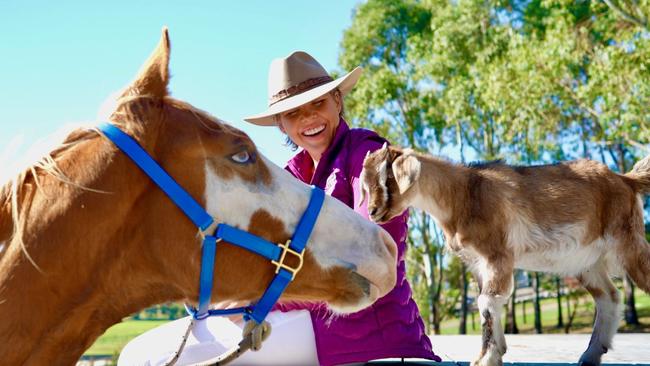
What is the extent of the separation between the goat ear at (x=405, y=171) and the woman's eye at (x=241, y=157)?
2.44 m

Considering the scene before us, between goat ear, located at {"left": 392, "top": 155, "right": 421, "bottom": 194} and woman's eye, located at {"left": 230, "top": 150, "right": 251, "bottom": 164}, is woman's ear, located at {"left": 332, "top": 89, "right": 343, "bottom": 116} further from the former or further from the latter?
woman's eye, located at {"left": 230, "top": 150, "right": 251, "bottom": 164}

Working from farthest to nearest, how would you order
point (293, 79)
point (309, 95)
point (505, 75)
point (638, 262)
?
point (505, 75) → point (638, 262) → point (293, 79) → point (309, 95)

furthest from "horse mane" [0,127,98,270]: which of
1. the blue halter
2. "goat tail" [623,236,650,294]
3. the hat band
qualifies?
"goat tail" [623,236,650,294]

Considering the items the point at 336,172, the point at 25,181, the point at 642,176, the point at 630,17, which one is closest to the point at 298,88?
the point at 336,172

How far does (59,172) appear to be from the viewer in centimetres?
165

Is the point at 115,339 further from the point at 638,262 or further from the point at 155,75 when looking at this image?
the point at 155,75

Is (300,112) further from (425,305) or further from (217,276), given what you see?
(425,305)

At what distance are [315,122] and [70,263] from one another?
5.91 feet

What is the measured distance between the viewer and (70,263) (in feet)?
5.34

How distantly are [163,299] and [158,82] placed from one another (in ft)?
2.22

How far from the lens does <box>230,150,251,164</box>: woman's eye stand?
1.80m

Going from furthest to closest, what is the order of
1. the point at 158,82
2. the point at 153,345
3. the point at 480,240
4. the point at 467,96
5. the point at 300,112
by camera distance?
the point at 467,96 → the point at 480,240 → the point at 300,112 → the point at 153,345 → the point at 158,82

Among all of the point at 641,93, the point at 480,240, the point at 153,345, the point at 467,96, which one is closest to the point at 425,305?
the point at 467,96

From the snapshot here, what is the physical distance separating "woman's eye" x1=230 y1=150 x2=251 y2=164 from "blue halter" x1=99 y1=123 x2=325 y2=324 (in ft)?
0.64
